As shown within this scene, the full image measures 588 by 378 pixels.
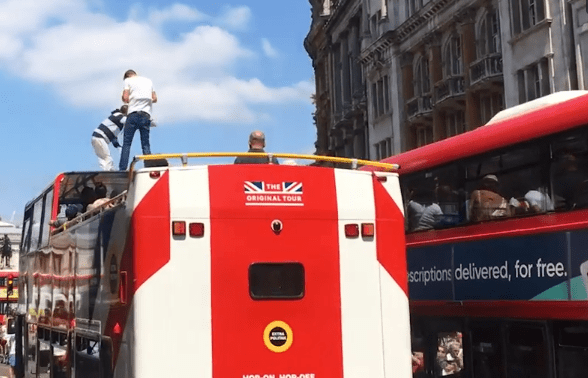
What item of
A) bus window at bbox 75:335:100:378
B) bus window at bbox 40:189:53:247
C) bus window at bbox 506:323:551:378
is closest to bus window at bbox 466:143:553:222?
bus window at bbox 506:323:551:378

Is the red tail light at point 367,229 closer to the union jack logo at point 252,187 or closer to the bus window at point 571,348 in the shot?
the union jack logo at point 252,187

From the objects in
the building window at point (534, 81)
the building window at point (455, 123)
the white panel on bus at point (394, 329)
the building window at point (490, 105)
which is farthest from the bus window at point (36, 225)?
the building window at point (455, 123)

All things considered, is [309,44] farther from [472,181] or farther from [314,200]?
[314,200]

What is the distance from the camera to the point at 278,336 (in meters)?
8.45

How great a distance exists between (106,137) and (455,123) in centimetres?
2481

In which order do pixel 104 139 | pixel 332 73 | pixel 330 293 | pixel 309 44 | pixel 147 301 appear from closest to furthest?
1. pixel 147 301
2. pixel 330 293
3. pixel 104 139
4. pixel 332 73
5. pixel 309 44

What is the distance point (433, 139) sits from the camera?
132 ft

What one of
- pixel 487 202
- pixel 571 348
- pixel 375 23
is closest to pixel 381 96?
pixel 375 23

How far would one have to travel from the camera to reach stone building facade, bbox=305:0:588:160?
2944 cm

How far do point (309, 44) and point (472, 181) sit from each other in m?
52.4

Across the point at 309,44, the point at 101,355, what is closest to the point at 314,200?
the point at 101,355

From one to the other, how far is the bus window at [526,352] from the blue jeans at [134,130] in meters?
6.03

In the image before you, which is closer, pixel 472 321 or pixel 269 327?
pixel 269 327

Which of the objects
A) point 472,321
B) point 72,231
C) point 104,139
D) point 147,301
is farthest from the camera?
point 104,139
